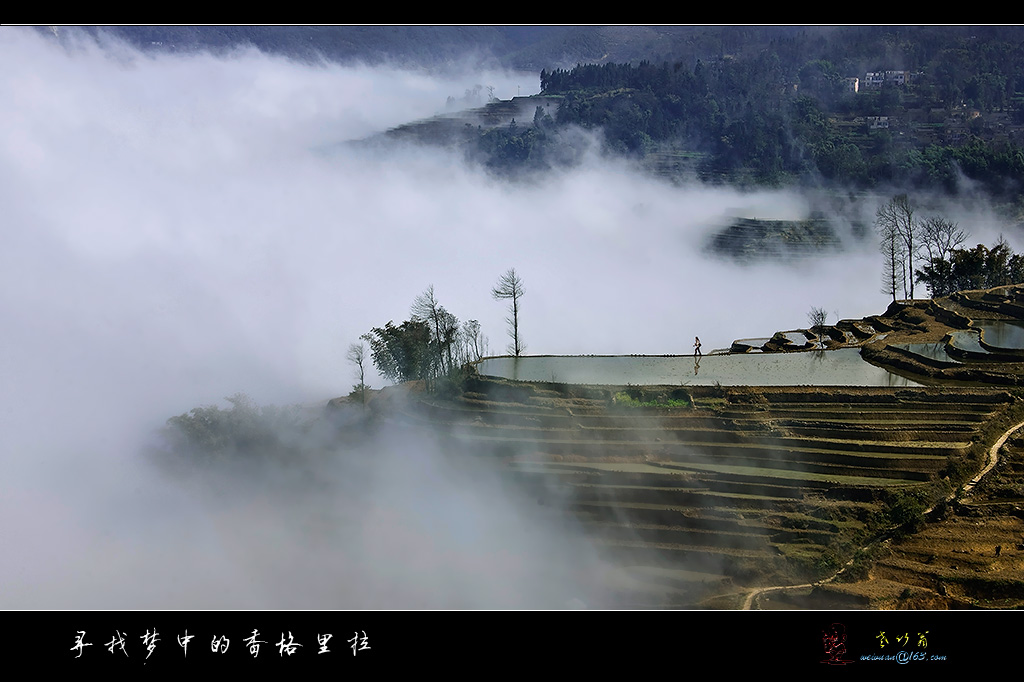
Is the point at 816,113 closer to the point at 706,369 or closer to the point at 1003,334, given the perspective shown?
the point at 1003,334

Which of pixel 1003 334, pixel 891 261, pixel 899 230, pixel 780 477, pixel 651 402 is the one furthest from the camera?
pixel 899 230

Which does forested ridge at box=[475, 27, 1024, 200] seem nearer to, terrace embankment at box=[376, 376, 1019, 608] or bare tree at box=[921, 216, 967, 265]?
bare tree at box=[921, 216, 967, 265]

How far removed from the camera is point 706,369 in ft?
52.2

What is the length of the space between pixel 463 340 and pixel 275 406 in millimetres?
4706

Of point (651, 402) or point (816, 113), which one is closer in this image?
point (651, 402)

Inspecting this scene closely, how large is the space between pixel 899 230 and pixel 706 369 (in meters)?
18.8

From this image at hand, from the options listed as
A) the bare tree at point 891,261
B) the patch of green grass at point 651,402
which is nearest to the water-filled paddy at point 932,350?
the patch of green grass at point 651,402

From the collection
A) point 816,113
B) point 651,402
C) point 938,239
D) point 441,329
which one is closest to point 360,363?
point 441,329

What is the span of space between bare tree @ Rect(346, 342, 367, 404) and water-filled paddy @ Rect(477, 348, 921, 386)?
9.27 feet

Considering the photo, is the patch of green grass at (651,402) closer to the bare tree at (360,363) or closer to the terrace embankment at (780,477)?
the terrace embankment at (780,477)

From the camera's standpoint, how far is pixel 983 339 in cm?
1708

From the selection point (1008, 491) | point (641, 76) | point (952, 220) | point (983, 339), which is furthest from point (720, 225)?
point (1008, 491)

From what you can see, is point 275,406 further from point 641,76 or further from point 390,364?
point 641,76

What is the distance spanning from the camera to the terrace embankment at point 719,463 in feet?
37.6
